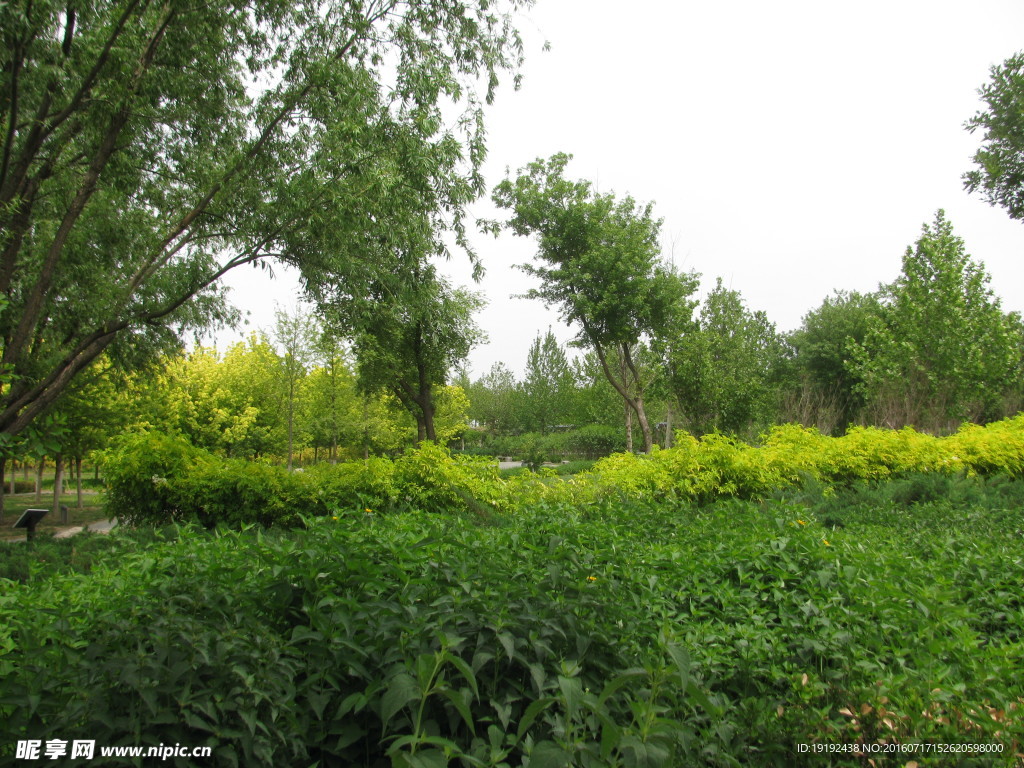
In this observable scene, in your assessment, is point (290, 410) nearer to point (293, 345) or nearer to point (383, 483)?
point (293, 345)

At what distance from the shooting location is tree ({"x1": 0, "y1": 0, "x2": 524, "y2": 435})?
4496mm

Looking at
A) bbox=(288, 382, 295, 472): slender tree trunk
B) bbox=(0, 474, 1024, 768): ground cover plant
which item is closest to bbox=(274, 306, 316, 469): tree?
bbox=(288, 382, 295, 472): slender tree trunk

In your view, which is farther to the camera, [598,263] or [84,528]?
[598,263]

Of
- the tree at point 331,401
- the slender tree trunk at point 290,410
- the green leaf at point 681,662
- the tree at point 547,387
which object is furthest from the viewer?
the tree at point 547,387

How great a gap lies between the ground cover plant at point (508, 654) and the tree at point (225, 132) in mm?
2800

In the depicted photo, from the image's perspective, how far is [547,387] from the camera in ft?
135

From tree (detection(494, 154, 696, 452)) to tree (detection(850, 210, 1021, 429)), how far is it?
21.6ft

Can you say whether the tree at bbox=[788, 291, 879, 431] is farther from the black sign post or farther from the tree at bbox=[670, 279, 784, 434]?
the black sign post

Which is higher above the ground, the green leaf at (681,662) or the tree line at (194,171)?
the tree line at (194,171)

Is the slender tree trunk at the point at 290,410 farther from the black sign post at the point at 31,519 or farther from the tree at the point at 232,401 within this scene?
the black sign post at the point at 31,519

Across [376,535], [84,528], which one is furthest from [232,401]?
[376,535]

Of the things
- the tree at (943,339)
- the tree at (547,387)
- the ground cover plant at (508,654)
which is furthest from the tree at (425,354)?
the tree at (547,387)

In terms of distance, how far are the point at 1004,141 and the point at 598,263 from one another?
10.7m

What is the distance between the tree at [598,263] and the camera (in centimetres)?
1786
